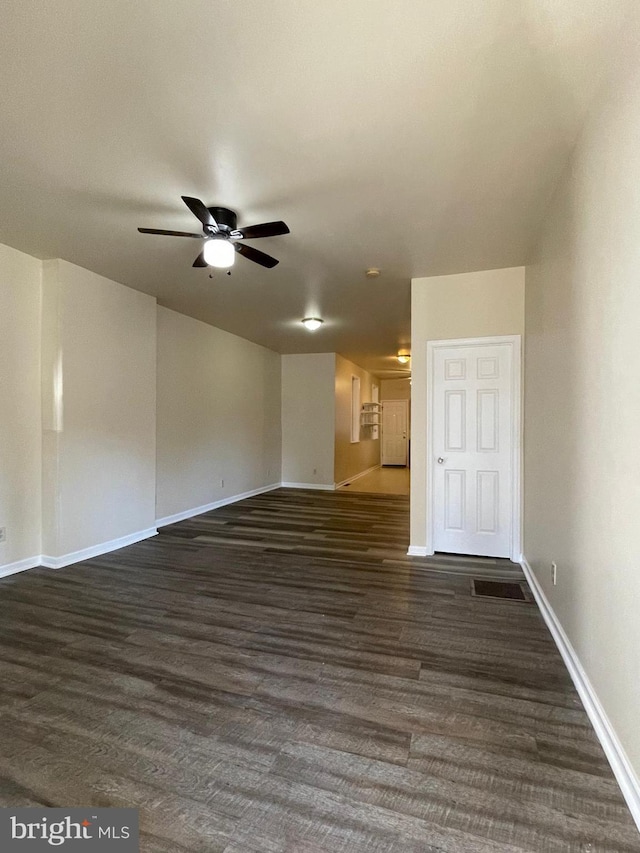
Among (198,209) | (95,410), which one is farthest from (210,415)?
(198,209)

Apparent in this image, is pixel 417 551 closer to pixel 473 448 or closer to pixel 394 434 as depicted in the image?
pixel 473 448

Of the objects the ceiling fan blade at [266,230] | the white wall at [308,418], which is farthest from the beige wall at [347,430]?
the ceiling fan blade at [266,230]

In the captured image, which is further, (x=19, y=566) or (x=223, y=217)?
(x=19, y=566)

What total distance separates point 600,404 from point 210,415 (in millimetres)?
5215

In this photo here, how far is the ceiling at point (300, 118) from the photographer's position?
1.50m

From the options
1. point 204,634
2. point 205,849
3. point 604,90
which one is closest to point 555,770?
point 205,849

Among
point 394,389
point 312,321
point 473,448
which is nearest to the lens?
point 473,448

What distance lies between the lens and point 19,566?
3639 mm

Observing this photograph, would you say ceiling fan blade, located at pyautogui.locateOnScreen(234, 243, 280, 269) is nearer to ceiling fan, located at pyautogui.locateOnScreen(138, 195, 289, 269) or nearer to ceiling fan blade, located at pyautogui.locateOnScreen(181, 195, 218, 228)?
ceiling fan, located at pyautogui.locateOnScreen(138, 195, 289, 269)

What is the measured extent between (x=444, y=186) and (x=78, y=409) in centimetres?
351

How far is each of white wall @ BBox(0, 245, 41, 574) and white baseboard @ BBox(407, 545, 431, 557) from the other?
344cm

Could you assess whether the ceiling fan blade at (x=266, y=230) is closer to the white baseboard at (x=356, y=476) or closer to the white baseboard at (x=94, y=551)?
the white baseboard at (x=94, y=551)

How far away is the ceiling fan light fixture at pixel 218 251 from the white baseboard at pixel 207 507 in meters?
3.49

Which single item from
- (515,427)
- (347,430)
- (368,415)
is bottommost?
(347,430)
